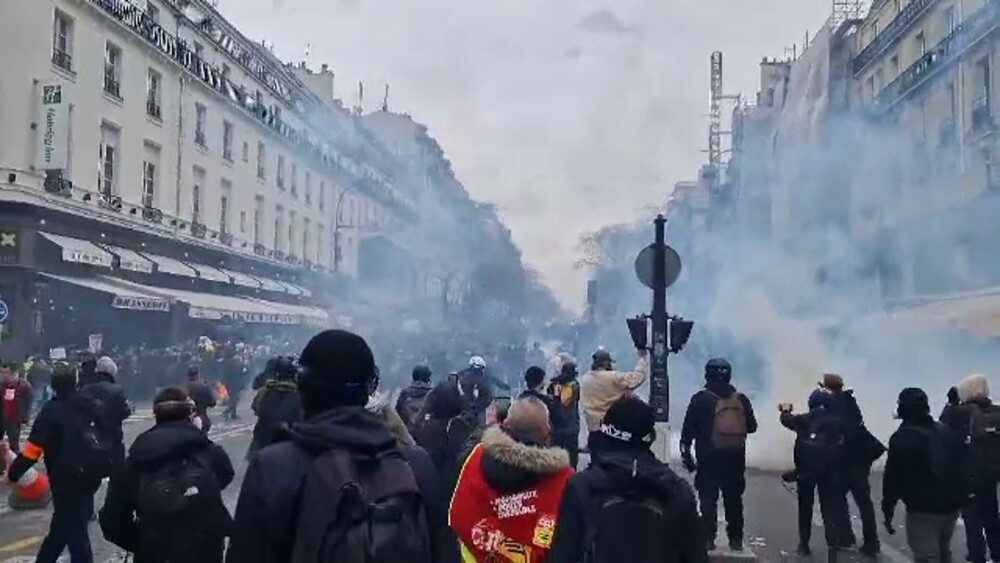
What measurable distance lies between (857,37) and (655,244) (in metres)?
30.0

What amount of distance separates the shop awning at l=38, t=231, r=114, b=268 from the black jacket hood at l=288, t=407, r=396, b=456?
22.6 m

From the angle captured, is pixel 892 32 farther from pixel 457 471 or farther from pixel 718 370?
pixel 457 471

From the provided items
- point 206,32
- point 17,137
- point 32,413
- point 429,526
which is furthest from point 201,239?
point 429,526

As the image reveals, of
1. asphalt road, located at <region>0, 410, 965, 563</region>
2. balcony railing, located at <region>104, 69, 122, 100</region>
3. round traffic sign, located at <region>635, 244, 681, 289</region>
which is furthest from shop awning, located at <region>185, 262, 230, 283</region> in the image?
round traffic sign, located at <region>635, 244, 681, 289</region>

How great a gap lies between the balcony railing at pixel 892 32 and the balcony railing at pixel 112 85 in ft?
72.8

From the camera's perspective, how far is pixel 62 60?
2462cm

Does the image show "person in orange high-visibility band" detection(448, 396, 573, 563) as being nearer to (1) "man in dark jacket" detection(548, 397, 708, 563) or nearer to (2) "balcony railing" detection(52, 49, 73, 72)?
(1) "man in dark jacket" detection(548, 397, 708, 563)

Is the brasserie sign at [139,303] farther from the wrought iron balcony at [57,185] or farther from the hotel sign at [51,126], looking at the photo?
the hotel sign at [51,126]

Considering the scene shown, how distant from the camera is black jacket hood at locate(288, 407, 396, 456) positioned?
255 centimetres

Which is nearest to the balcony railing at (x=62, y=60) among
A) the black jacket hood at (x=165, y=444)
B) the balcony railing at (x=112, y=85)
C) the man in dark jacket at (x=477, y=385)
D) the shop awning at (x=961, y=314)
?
the balcony railing at (x=112, y=85)

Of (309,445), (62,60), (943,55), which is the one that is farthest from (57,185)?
(309,445)

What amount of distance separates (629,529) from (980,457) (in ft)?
A: 16.6

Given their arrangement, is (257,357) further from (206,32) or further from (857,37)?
(857,37)

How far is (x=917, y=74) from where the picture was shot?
91.9 ft
